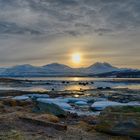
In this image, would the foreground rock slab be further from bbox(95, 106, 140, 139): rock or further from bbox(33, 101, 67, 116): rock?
bbox(33, 101, 67, 116): rock

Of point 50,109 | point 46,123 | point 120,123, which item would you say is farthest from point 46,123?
point 50,109

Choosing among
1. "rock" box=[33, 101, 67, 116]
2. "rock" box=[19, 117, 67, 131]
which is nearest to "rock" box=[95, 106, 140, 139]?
"rock" box=[19, 117, 67, 131]

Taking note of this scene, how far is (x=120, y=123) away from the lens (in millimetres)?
11938

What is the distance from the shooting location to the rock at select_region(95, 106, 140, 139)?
11.8 meters

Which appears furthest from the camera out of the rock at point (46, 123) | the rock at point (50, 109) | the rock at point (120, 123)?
the rock at point (50, 109)

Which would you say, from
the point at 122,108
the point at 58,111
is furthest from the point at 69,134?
the point at 58,111

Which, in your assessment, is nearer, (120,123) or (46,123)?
(120,123)

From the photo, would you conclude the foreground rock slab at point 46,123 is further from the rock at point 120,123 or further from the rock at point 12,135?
the rock at point 12,135

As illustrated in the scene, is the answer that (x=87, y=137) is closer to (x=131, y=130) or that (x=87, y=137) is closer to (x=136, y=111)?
(x=131, y=130)

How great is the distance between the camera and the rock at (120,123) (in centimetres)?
1181

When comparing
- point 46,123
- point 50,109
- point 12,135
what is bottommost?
point 12,135

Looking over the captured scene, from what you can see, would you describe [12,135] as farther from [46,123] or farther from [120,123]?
[120,123]

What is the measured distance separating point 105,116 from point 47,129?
217 cm

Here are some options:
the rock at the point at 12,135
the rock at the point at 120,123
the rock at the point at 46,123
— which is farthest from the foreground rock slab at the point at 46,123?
the rock at the point at 12,135
